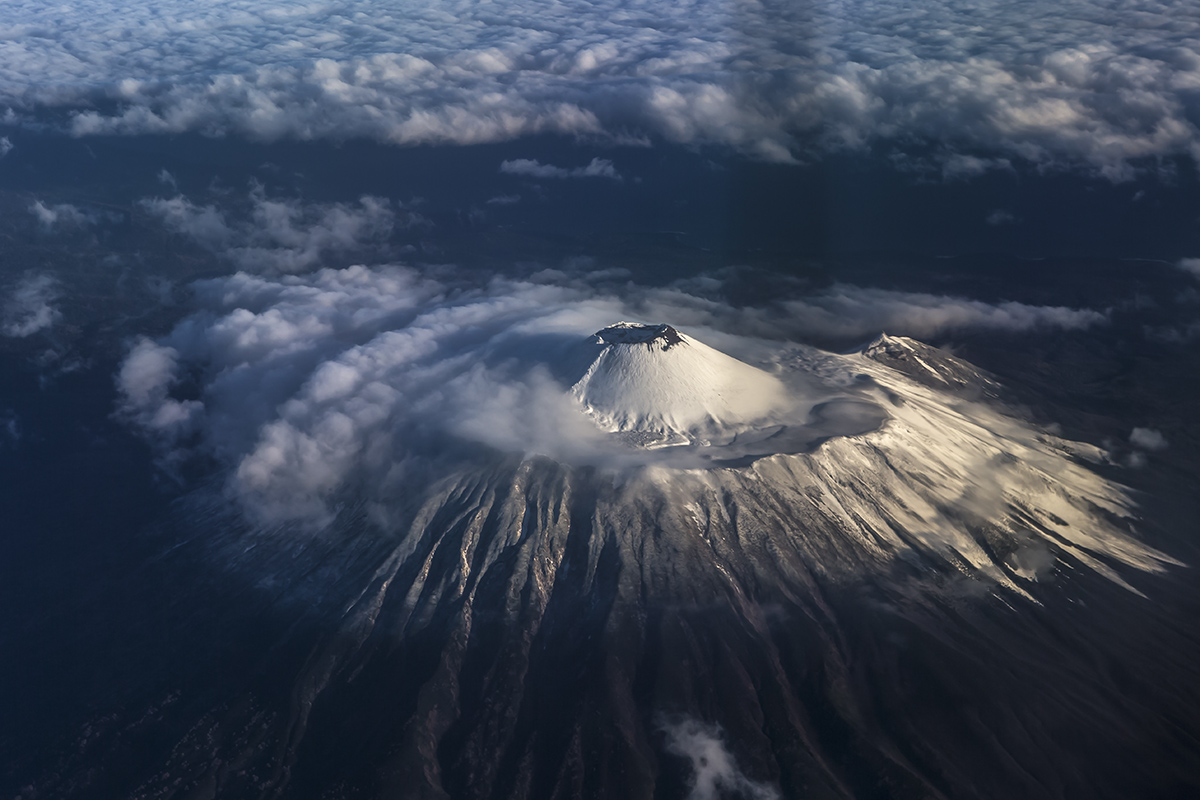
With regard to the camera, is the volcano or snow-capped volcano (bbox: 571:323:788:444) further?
snow-capped volcano (bbox: 571:323:788:444)

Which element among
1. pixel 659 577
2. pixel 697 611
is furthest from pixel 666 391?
pixel 697 611

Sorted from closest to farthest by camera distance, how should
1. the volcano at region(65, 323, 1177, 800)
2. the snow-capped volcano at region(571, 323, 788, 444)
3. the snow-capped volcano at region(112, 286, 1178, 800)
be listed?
1. the volcano at region(65, 323, 1177, 800)
2. the snow-capped volcano at region(112, 286, 1178, 800)
3. the snow-capped volcano at region(571, 323, 788, 444)

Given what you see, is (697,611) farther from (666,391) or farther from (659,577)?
(666,391)

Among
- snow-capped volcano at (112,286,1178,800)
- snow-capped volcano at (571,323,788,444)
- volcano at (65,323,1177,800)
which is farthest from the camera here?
snow-capped volcano at (571,323,788,444)

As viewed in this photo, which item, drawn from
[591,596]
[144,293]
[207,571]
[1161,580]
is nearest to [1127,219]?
[1161,580]

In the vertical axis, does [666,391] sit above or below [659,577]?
above

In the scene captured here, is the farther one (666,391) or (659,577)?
(666,391)

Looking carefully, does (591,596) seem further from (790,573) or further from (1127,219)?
(1127,219)

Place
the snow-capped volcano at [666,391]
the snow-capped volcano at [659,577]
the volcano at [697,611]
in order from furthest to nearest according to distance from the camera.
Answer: the snow-capped volcano at [666,391], the snow-capped volcano at [659,577], the volcano at [697,611]

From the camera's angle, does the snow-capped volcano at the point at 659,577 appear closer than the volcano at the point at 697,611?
No

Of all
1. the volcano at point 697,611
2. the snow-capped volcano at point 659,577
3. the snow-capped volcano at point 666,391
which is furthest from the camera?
the snow-capped volcano at point 666,391
